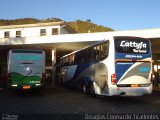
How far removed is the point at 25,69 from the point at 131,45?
274 inches

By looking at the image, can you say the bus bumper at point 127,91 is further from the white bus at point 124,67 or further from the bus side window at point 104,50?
the bus side window at point 104,50

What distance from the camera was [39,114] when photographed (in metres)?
9.66

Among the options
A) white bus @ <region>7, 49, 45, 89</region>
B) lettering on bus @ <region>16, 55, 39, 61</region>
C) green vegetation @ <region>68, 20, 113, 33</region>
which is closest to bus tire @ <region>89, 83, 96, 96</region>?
white bus @ <region>7, 49, 45, 89</region>

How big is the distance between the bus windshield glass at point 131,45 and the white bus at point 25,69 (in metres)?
5.87

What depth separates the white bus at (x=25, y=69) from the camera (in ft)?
52.0

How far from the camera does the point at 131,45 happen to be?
13.0 metres

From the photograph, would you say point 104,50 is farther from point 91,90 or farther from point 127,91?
point 91,90

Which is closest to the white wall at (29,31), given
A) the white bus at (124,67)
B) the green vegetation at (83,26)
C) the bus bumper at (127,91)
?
the white bus at (124,67)

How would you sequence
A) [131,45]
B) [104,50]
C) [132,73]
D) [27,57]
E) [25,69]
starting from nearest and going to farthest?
[132,73] → [131,45] → [104,50] → [25,69] → [27,57]

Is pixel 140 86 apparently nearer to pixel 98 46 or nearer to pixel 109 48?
pixel 109 48

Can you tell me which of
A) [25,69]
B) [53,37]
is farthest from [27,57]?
[53,37]

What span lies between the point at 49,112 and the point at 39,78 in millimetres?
6381

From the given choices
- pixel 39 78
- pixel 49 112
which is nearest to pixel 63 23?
pixel 39 78

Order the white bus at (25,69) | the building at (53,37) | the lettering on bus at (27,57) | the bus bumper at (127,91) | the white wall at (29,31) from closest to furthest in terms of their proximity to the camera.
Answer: the bus bumper at (127,91) < the white bus at (25,69) < the lettering on bus at (27,57) < the building at (53,37) < the white wall at (29,31)
